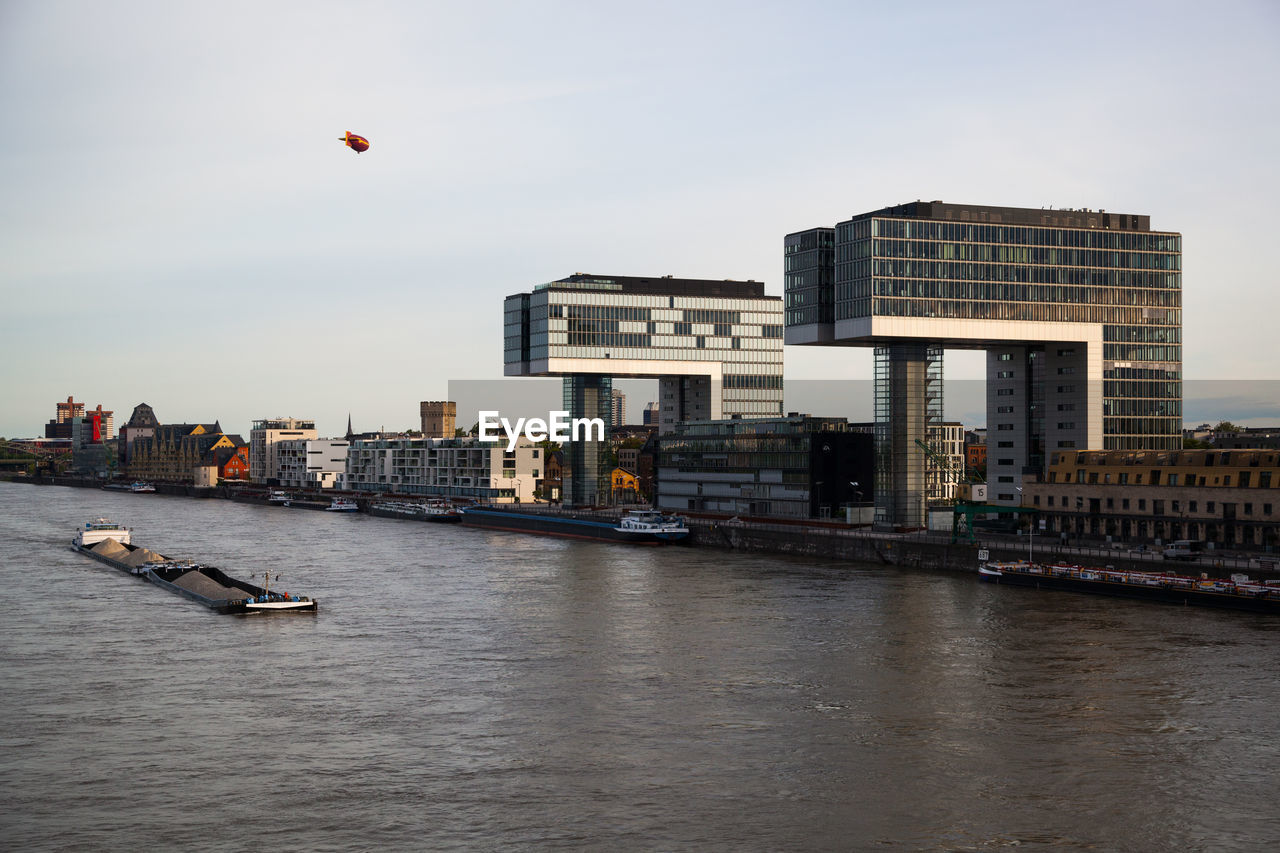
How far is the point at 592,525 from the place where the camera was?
164 m

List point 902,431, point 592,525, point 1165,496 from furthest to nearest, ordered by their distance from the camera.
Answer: point 592,525, point 902,431, point 1165,496

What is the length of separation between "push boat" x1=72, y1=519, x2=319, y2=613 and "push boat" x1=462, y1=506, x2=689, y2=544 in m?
50.3

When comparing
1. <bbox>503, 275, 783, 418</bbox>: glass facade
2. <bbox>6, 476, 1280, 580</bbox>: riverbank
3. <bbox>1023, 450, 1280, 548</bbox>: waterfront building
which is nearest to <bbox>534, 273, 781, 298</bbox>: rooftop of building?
<bbox>503, 275, 783, 418</bbox>: glass facade

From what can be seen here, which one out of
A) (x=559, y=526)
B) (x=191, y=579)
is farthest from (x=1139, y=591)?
(x=559, y=526)

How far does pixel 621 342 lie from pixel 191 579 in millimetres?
99024

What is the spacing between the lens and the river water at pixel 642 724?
1585 inches

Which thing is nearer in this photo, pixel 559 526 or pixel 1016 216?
pixel 1016 216

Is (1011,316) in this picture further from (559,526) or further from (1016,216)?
(559,526)

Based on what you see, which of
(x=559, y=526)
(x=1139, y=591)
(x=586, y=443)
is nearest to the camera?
(x=1139, y=591)

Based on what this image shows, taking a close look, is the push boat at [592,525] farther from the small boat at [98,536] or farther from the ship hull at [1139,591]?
the small boat at [98,536]

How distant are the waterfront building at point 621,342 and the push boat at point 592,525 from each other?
45.6ft

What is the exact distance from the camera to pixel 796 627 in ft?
254

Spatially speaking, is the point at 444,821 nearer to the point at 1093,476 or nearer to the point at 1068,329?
the point at 1093,476

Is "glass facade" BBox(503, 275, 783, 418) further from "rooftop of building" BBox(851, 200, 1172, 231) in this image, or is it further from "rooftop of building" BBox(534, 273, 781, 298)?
"rooftop of building" BBox(851, 200, 1172, 231)
